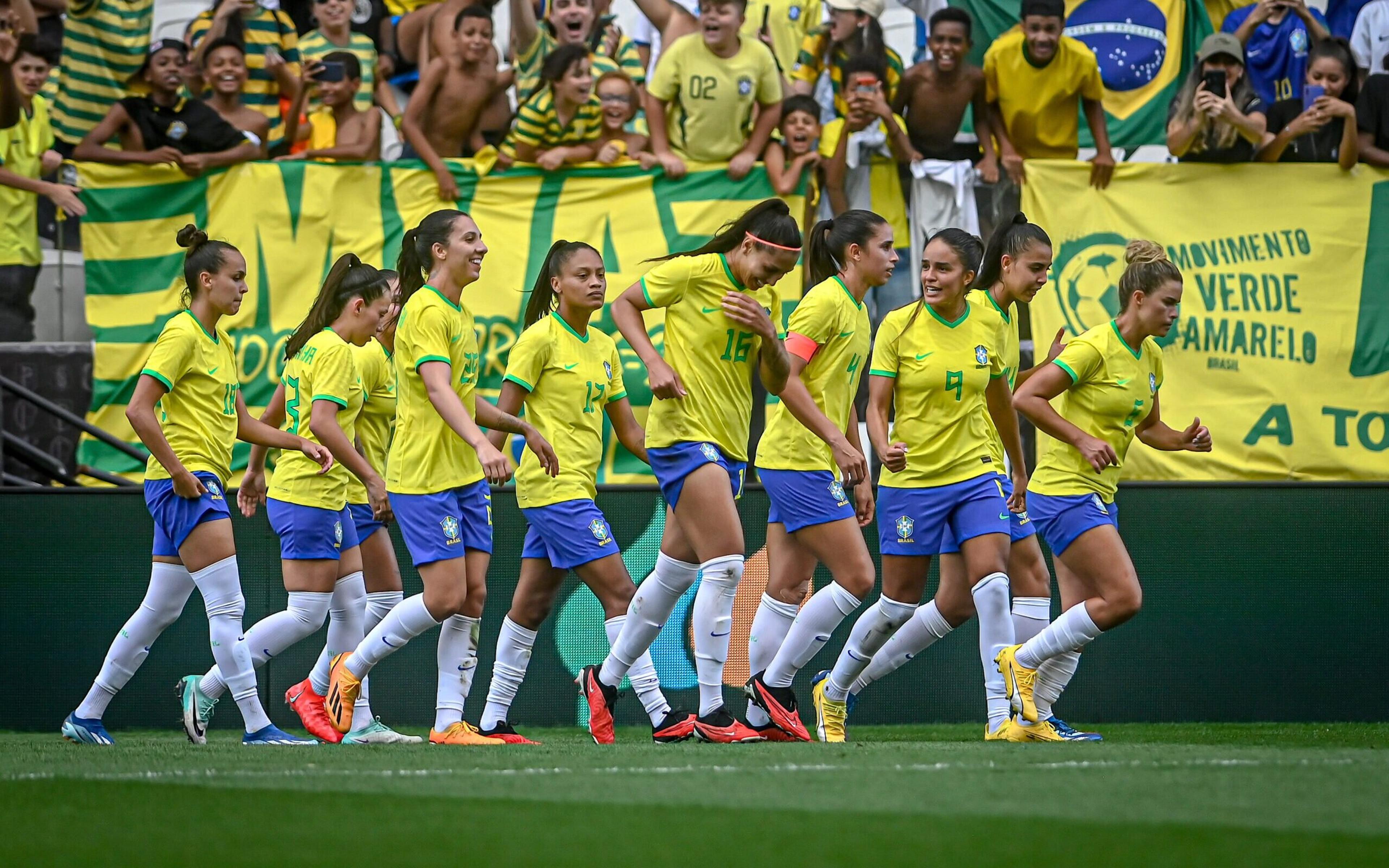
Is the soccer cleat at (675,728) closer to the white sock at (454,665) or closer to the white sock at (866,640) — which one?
the white sock at (866,640)

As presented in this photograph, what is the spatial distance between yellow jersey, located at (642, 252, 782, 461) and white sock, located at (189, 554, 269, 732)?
1.96 meters

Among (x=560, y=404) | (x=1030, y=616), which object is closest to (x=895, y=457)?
(x=1030, y=616)

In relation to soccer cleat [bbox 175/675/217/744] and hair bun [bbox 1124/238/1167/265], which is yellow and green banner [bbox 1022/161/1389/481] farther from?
soccer cleat [bbox 175/675/217/744]

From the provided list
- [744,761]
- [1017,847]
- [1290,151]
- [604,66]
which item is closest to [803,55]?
[604,66]

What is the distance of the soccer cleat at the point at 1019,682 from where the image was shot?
745cm

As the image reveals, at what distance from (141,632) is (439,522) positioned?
62.7 inches

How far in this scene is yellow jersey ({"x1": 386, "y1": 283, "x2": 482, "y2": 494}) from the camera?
7469 millimetres

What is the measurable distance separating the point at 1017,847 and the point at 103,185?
379 inches

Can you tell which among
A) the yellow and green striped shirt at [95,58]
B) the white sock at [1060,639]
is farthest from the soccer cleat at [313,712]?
the yellow and green striped shirt at [95,58]

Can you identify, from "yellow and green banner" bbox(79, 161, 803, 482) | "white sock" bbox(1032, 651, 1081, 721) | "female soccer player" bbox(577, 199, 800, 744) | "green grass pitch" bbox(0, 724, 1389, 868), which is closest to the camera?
"green grass pitch" bbox(0, 724, 1389, 868)

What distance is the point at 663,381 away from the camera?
6.94m

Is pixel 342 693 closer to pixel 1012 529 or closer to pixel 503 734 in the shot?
pixel 503 734

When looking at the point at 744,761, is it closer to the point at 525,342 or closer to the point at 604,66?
the point at 525,342

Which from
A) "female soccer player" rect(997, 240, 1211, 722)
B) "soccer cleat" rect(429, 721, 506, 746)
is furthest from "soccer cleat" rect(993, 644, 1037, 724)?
"soccer cleat" rect(429, 721, 506, 746)
